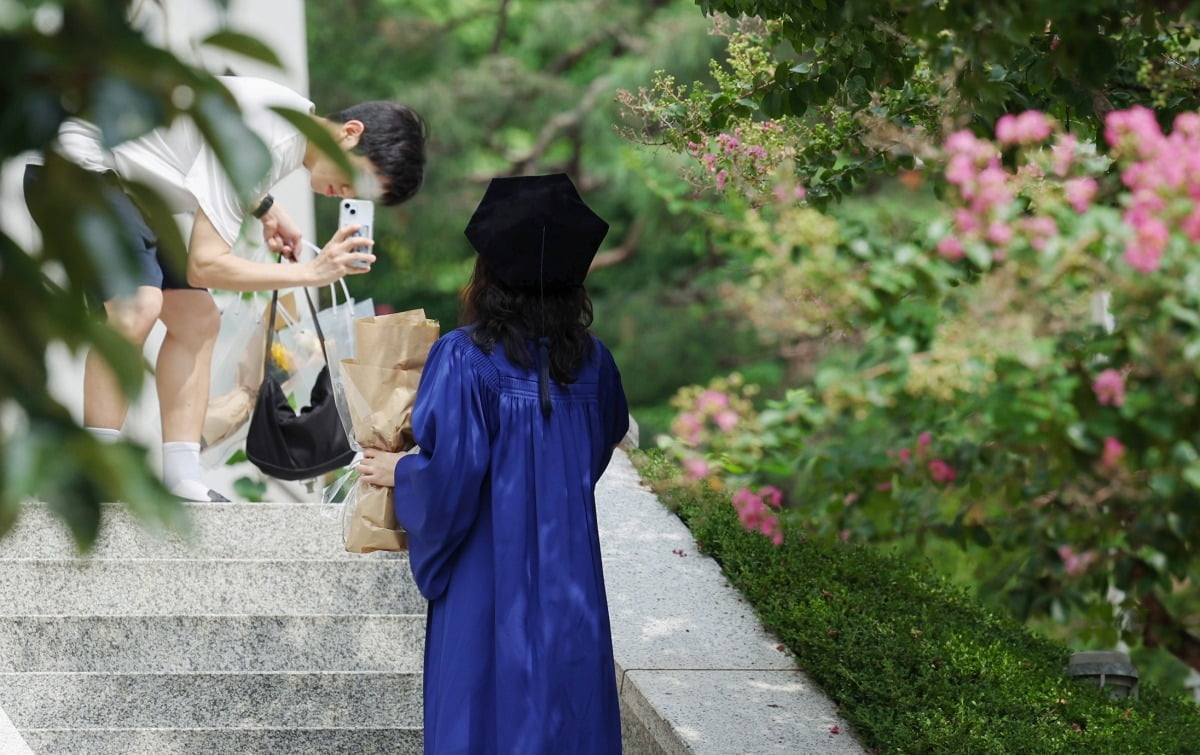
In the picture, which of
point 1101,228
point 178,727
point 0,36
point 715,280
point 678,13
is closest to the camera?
point 0,36

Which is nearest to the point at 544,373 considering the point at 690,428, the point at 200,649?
the point at 690,428

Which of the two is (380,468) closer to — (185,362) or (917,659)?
(185,362)

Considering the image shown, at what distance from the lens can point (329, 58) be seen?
55.4 feet

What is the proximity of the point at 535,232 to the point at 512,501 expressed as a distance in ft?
1.99

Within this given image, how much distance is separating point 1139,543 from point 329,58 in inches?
648

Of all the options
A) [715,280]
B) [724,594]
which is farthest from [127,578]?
[715,280]

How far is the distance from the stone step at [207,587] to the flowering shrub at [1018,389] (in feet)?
8.25

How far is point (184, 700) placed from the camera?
3592mm

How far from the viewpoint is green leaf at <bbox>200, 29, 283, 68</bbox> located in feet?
3.05

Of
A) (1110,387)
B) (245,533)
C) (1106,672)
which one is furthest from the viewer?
(245,533)

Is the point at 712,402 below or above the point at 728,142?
above

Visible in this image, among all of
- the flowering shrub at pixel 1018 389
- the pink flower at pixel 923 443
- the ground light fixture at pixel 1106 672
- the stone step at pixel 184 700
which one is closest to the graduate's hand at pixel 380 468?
the stone step at pixel 184 700

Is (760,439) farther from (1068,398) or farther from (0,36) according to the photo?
(0,36)

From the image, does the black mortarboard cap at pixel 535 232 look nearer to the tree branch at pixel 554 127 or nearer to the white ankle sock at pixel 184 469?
the white ankle sock at pixel 184 469
